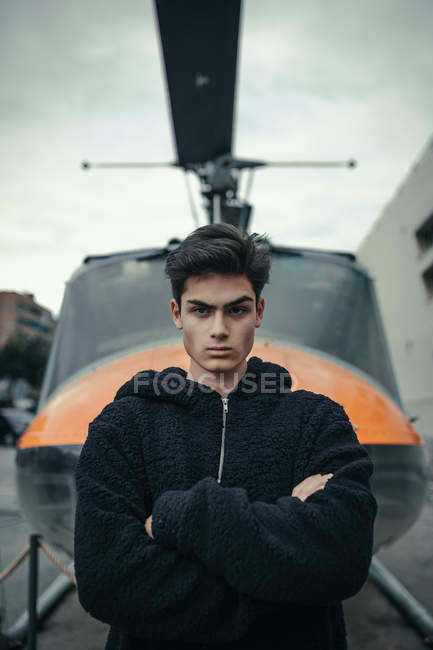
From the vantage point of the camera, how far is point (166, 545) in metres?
1.02

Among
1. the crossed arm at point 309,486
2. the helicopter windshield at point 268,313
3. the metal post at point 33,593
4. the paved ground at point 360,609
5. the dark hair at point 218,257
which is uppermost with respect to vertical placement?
the helicopter windshield at point 268,313

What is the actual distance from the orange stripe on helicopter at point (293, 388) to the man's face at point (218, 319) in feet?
3.02

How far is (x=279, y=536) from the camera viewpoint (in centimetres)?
99

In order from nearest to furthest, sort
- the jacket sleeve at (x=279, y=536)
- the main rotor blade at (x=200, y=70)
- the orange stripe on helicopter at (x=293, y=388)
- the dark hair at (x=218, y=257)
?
1. the jacket sleeve at (x=279, y=536)
2. the dark hair at (x=218, y=257)
3. the orange stripe on helicopter at (x=293, y=388)
4. the main rotor blade at (x=200, y=70)

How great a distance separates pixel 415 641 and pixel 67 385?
8.65 feet

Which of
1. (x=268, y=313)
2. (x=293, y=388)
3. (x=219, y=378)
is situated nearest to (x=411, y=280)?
(x=268, y=313)

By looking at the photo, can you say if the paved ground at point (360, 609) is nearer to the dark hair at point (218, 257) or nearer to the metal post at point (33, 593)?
the metal post at point (33, 593)

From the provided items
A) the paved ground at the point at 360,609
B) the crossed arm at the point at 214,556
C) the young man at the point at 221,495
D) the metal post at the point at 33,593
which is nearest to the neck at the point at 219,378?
the young man at the point at 221,495

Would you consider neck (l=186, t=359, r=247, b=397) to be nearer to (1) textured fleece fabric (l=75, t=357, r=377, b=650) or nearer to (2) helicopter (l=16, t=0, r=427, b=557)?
(1) textured fleece fabric (l=75, t=357, r=377, b=650)

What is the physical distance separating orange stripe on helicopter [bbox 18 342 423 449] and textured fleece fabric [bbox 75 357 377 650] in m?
0.87

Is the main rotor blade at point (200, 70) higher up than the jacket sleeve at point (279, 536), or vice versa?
the main rotor blade at point (200, 70)

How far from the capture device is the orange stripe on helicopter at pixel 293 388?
6.79 ft

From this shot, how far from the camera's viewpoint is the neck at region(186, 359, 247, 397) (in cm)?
125

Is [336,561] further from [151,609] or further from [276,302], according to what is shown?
[276,302]
